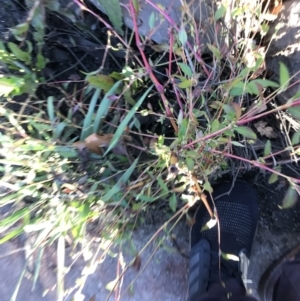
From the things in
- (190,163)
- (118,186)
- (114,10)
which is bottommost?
(118,186)

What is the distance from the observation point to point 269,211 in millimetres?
1295

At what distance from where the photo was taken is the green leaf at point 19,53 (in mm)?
1024

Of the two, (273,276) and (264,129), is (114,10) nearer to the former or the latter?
(264,129)

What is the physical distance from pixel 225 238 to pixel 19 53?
825mm

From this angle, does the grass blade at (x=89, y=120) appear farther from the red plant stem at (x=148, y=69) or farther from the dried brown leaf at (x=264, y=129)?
the dried brown leaf at (x=264, y=129)

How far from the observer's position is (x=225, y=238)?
1325mm

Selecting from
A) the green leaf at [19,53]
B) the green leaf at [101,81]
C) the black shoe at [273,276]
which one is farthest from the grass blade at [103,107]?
the black shoe at [273,276]

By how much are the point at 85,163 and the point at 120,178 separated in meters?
0.10

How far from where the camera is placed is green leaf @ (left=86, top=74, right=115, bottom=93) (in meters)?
0.97

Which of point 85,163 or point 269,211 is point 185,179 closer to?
point 85,163

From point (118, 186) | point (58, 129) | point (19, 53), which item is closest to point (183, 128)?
point (118, 186)

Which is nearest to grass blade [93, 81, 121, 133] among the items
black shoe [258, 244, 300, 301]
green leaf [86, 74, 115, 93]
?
green leaf [86, 74, 115, 93]

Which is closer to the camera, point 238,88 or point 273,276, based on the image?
point 238,88

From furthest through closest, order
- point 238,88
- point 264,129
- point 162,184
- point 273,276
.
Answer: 1. point 273,276
2. point 264,129
3. point 162,184
4. point 238,88
